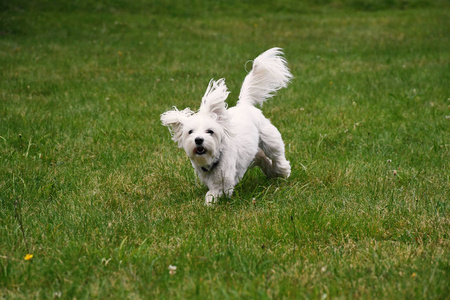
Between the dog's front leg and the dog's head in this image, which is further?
the dog's front leg

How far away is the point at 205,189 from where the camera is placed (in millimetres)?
4977

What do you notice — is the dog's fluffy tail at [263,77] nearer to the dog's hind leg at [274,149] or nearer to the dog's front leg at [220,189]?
the dog's hind leg at [274,149]

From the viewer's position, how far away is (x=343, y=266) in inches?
120

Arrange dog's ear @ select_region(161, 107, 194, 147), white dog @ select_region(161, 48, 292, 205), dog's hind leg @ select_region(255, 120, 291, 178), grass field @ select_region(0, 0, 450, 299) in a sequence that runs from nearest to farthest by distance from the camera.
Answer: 1. grass field @ select_region(0, 0, 450, 299)
2. white dog @ select_region(161, 48, 292, 205)
3. dog's ear @ select_region(161, 107, 194, 147)
4. dog's hind leg @ select_region(255, 120, 291, 178)

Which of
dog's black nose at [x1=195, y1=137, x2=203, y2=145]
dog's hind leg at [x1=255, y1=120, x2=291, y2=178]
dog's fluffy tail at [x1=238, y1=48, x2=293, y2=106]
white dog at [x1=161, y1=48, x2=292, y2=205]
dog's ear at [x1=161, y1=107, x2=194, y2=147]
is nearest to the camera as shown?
dog's black nose at [x1=195, y1=137, x2=203, y2=145]

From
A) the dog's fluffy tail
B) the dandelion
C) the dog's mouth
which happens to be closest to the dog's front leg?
the dog's mouth

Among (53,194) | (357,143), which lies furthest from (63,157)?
(357,143)

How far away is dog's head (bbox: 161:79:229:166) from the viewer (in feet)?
14.0

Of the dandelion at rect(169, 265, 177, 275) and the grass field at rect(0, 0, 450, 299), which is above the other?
→ the dandelion at rect(169, 265, 177, 275)

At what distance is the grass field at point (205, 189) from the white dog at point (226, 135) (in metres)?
0.26

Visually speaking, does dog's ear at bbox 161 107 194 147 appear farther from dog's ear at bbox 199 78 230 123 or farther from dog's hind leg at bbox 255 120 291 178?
dog's hind leg at bbox 255 120 291 178

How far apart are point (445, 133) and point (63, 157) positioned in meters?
4.87

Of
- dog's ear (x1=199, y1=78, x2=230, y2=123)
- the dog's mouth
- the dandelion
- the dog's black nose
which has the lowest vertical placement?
the dandelion

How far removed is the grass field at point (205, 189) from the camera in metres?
2.91
